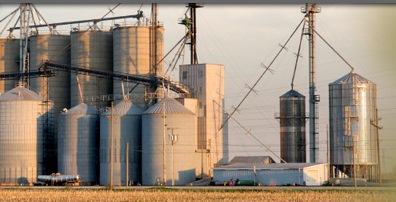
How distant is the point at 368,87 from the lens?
216 ft

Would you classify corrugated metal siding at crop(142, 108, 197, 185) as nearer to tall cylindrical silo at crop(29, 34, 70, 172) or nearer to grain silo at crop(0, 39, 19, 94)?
tall cylindrical silo at crop(29, 34, 70, 172)

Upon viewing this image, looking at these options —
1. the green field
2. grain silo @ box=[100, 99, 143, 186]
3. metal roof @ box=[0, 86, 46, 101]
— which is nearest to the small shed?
grain silo @ box=[100, 99, 143, 186]

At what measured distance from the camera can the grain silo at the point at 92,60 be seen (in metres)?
76.8

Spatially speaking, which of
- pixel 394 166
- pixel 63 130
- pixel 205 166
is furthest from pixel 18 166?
pixel 394 166

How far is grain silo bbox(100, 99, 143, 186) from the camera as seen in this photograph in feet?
223

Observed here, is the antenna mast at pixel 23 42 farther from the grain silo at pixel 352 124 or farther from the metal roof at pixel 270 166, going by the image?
the grain silo at pixel 352 124

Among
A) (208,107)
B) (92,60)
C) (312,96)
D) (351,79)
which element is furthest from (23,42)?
(351,79)

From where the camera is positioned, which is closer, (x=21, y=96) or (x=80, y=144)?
(x=80, y=144)

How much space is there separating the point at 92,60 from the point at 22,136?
34.8 feet

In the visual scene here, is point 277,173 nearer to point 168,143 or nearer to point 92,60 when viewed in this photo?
point 168,143

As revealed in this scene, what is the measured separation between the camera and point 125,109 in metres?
69.8

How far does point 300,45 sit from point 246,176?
13802 mm

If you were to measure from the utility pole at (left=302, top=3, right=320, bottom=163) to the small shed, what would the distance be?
481 centimetres

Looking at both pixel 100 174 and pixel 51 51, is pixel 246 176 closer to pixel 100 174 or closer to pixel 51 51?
pixel 100 174
